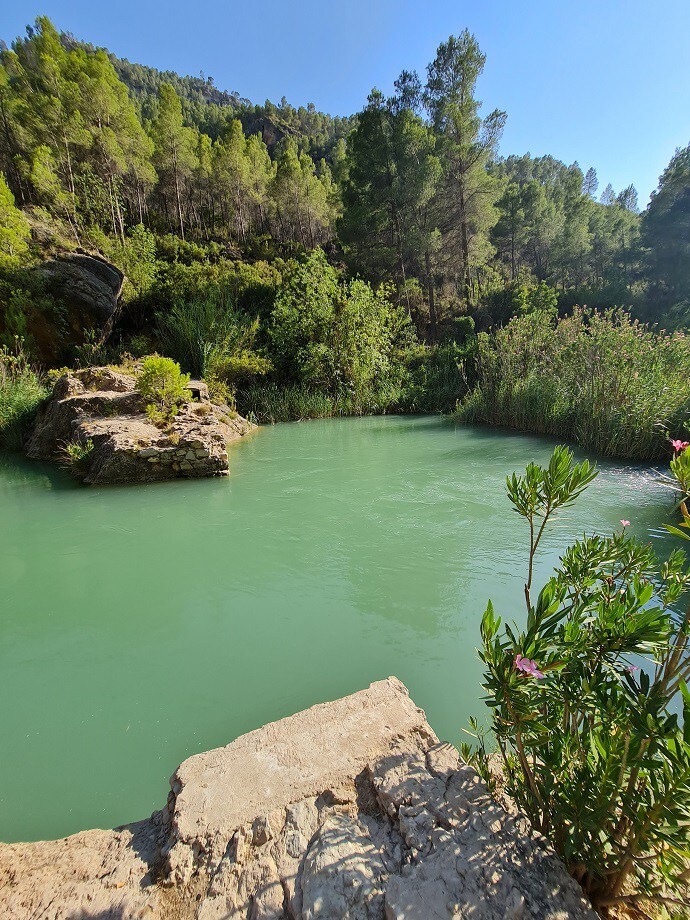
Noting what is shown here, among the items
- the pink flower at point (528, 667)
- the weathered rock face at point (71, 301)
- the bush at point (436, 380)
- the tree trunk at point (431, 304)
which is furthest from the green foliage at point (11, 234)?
the tree trunk at point (431, 304)

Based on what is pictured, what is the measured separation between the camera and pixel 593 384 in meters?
7.04

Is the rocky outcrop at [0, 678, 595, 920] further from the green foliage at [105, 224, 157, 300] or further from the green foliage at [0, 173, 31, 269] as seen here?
the green foliage at [105, 224, 157, 300]

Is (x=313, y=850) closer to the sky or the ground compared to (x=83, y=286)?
closer to the ground

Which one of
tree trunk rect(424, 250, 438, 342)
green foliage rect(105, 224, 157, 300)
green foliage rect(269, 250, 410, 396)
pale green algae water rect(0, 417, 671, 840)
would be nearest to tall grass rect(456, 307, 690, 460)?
pale green algae water rect(0, 417, 671, 840)

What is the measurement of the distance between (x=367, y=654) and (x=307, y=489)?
3.38m

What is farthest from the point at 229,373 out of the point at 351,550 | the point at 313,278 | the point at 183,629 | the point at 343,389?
the point at 183,629

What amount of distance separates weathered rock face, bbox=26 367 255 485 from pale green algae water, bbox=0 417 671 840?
335 millimetres

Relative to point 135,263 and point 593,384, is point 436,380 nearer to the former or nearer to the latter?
point 593,384

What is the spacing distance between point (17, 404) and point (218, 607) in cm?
774

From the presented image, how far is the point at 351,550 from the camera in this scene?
3768 mm

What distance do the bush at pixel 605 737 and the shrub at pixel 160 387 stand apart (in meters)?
6.80

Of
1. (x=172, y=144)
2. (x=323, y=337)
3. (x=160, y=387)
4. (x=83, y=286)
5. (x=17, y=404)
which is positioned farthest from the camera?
(x=172, y=144)

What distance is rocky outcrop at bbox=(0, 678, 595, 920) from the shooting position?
36.3 inches

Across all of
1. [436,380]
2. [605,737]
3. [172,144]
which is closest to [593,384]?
[436,380]
